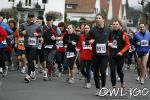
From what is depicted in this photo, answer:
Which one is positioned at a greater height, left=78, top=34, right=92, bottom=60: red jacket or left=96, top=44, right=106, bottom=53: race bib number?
left=96, top=44, right=106, bottom=53: race bib number

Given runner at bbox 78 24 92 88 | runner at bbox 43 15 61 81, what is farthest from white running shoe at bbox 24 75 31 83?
runner at bbox 78 24 92 88

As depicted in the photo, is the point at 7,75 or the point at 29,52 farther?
the point at 7,75

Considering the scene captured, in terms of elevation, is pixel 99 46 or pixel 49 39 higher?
pixel 99 46

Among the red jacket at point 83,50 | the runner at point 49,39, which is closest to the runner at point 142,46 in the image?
the red jacket at point 83,50

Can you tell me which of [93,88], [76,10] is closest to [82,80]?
[93,88]

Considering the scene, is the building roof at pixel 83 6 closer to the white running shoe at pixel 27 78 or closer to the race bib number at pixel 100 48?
the white running shoe at pixel 27 78

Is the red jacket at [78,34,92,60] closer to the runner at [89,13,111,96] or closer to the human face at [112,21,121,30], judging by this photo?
the human face at [112,21,121,30]

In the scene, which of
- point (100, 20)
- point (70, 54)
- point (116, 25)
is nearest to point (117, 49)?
point (116, 25)

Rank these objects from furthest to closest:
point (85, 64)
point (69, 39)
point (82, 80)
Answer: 1. point (82, 80)
2. point (69, 39)
3. point (85, 64)

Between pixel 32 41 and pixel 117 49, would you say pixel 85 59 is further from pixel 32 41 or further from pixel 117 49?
pixel 117 49

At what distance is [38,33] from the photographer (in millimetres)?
16031

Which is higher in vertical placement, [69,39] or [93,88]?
[69,39]

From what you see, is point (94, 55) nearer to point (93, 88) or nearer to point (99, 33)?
point (99, 33)

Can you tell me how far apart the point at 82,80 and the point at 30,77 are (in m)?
2.09
